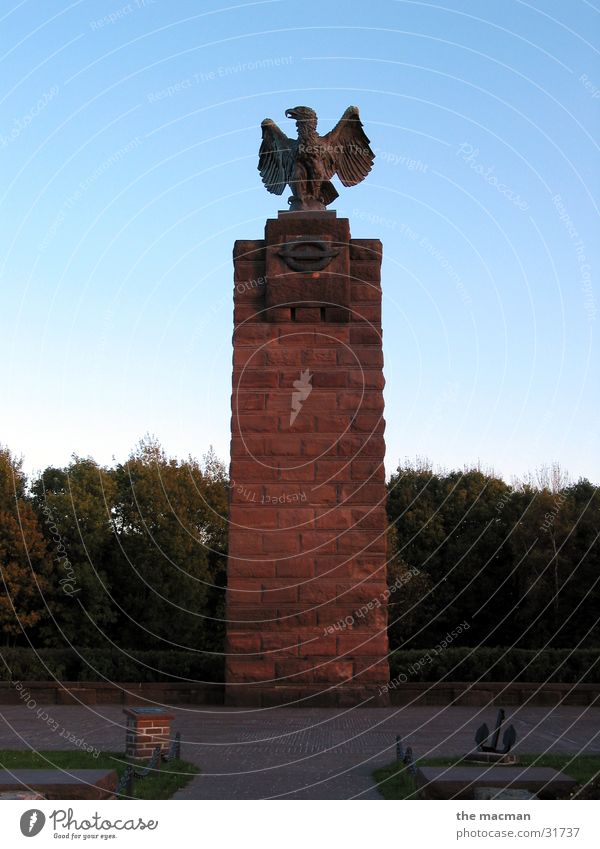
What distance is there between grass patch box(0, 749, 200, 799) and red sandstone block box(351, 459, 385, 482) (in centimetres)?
641

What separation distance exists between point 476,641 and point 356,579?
27.0 meters

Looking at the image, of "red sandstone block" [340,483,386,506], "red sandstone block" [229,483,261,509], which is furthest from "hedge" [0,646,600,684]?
"red sandstone block" [340,483,386,506]

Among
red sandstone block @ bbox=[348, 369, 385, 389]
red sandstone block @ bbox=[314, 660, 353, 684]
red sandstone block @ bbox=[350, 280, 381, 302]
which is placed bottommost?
red sandstone block @ bbox=[314, 660, 353, 684]

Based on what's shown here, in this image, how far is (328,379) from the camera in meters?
15.7

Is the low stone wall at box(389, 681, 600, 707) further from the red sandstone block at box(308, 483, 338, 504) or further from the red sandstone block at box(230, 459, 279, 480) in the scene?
the red sandstone block at box(230, 459, 279, 480)

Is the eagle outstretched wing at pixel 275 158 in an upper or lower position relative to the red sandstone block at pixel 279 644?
upper

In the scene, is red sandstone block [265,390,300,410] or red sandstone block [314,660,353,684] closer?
red sandstone block [314,660,353,684]

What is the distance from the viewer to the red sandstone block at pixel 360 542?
597 inches

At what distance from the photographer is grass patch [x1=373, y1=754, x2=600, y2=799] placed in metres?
7.92

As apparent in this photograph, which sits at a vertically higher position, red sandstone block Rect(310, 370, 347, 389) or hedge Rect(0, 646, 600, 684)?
red sandstone block Rect(310, 370, 347, 389)

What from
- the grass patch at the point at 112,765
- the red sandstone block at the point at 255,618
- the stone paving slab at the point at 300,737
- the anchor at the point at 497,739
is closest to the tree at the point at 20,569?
the stone paving slab at the point at 300,737

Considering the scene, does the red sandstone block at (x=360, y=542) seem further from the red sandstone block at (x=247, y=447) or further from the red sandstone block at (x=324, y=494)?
the red sandstone block at (x=247, y=447)

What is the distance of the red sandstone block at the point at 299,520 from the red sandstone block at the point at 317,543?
0.12m

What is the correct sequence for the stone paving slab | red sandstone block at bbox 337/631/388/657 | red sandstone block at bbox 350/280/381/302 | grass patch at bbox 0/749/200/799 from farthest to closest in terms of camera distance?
red sandstone block at bbox 350/280/381/302
red sandstone block at bbox 337/631/388/657
the stone paving slab
grass patch at bbox 0/749/200/799
